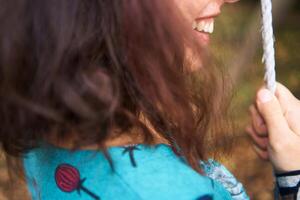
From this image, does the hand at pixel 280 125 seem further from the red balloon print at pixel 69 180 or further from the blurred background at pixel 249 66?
the blurred background at pixel 249 66

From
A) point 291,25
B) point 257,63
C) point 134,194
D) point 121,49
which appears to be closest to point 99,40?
point 121,49

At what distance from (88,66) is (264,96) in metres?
0.26

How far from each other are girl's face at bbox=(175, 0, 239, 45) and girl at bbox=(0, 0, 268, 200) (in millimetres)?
87

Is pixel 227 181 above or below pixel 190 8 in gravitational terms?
below

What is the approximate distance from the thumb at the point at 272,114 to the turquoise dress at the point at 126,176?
4.6 inches

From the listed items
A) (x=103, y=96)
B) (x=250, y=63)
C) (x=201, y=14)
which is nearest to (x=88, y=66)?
(x=103, y=96)

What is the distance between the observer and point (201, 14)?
787 millimetres

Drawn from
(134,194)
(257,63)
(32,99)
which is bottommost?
(257,63)

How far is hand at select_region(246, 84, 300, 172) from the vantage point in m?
0.72

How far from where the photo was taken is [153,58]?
625mm

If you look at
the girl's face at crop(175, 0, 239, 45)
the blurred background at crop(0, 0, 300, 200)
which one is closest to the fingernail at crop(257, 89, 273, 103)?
the girl's face at crop(175, 0, 239, 45)

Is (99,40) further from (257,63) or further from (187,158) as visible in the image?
(257,63)

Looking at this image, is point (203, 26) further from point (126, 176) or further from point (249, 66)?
point (249, 66)

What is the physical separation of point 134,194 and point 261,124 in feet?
0.83
